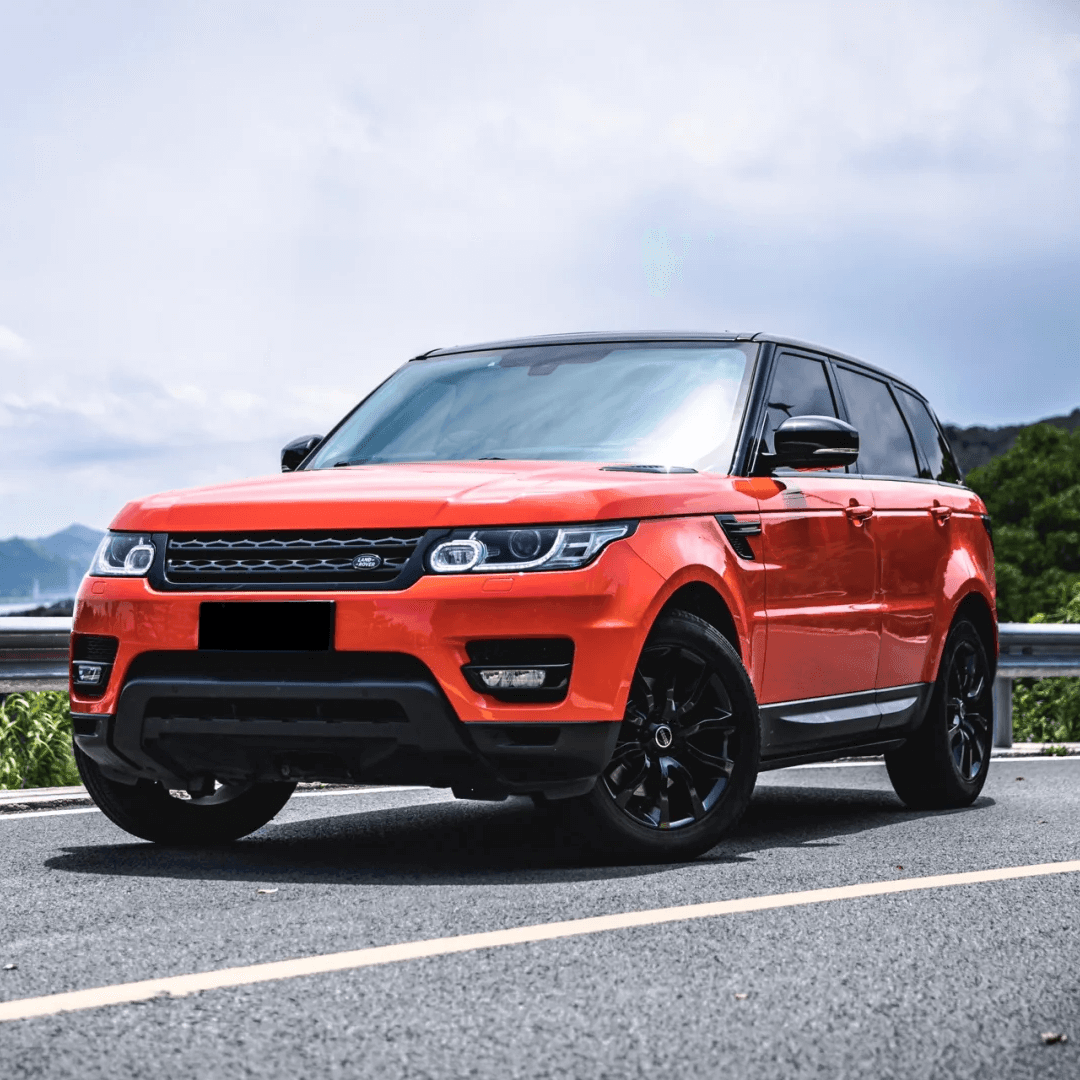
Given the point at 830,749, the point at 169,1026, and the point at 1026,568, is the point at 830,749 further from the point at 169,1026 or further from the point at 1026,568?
the point at 1026,568

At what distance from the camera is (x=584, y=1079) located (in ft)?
11.9

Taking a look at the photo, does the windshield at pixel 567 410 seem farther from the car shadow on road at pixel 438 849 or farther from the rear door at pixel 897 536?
the car shadow on road at pixel 438 849

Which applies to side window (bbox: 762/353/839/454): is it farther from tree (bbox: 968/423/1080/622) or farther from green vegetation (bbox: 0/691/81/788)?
tree (bbox: 968/423/1080/622)

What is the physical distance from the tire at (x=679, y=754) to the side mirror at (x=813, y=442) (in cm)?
92

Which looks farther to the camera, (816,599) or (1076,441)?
(1076,441)

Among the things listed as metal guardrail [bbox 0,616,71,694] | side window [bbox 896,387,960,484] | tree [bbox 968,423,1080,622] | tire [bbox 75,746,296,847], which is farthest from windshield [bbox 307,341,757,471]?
tree [bbox 968,423,1080,622]

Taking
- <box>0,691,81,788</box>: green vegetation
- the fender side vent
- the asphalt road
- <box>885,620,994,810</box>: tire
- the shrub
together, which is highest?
the fender side vent

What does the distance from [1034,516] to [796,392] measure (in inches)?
2200

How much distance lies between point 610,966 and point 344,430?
374cm

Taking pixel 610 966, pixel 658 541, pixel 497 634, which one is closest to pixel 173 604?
pixel 497 634

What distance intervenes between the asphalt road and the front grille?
970 millimetres

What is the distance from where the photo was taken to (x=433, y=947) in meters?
4.83

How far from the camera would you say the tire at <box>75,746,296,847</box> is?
676cm

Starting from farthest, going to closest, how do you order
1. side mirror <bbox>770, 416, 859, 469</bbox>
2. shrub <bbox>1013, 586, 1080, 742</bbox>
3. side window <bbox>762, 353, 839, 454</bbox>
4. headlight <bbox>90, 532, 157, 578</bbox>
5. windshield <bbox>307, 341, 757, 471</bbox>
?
1. shrub <bbox>1013, 586, 1080, 742</bbox>
2. side window <bbox>762, 353, 839, 454</bbox>
3. windshield <bbox>307, 341, 757, 471</bbox>
4. side mirror <bbox>770, 416, 859, 469</bbox>
5. headlight <bbox>90, 532, 157, 578</bbox>
